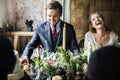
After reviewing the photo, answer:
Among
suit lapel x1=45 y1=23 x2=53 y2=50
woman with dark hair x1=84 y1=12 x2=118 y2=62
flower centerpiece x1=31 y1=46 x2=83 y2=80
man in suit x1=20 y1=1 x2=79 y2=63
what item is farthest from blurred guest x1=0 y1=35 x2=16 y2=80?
woman with dark hair x1=84 y1=12 x2=118 y2=62

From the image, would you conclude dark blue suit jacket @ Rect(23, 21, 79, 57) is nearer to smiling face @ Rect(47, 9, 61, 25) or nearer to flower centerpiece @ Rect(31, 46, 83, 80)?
smiling face @ Rect(47, 9, 61, 25)

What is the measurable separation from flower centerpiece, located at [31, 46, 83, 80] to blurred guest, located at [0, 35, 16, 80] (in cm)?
86

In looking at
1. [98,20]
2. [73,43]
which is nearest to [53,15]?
[73,43]

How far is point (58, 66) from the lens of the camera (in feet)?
5.73

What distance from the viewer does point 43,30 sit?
2613 millimetres

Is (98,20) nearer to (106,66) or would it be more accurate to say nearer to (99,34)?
(99,34)

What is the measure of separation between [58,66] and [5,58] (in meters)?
0.92

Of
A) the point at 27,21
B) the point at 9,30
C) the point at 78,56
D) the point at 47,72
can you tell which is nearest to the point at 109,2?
the point at 27,21

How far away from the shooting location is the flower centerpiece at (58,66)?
1732mm

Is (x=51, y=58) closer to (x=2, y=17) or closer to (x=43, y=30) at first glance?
(x=43, y=30)

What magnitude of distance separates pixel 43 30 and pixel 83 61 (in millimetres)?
825

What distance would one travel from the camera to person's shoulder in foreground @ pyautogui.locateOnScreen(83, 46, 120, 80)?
2.53 ft

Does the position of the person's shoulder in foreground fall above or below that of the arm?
above

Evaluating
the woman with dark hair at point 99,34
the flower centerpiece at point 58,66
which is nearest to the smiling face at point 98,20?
the woman with dark hair at point 99,34
